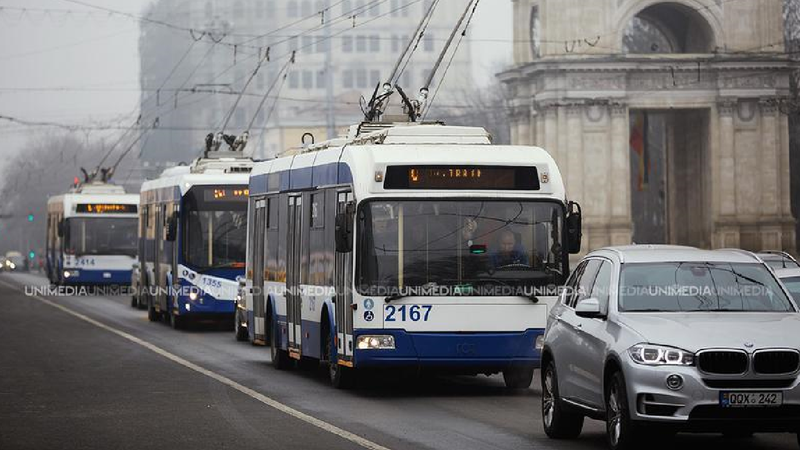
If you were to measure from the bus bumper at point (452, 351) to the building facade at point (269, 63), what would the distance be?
140348mm

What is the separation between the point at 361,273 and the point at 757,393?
7.09 meters

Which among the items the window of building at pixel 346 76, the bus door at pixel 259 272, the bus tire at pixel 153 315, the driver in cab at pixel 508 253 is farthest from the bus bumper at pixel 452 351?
the window of building at pixel 346 76

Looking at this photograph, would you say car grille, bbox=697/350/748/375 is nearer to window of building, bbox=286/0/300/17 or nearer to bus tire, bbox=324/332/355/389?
bus tire, bbox=324/332/355/389

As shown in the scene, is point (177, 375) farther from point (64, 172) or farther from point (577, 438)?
point (64, 172)

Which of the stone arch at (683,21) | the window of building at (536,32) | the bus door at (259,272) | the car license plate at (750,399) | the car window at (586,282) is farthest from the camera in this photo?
the window of building at (536,32)

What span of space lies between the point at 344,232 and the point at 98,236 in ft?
119

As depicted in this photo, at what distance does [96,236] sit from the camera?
178ft

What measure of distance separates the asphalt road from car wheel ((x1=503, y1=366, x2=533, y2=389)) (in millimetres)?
128

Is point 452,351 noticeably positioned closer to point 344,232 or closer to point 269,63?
point 344,232

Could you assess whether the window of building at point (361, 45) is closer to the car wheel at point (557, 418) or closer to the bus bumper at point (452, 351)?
the bus bumper at point (452, 351)

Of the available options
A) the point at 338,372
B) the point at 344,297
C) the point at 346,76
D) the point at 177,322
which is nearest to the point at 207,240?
the point at 177,322

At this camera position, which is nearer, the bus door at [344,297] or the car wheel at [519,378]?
the bus door at [344,297]

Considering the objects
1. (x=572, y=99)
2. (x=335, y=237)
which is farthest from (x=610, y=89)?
(x=335, y=237)

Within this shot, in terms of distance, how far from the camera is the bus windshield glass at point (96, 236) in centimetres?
5384
